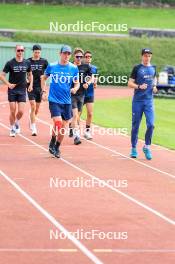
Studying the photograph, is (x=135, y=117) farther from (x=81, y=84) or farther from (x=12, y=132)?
(x=12, y=132)

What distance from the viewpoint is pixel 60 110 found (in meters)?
18.7

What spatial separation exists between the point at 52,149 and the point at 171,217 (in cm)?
677

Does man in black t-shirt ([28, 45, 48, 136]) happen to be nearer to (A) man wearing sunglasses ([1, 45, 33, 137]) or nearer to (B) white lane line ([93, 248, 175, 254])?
(A) man wearing sunglasses ([1, 45, 33, 137])

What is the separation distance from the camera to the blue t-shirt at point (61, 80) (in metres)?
18.5

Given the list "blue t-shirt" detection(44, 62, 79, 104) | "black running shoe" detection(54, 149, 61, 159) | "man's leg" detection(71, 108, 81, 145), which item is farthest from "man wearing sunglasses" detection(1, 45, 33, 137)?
"black running shoe" detection(54, 149, 61, 159)

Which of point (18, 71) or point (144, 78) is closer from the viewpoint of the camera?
point (144, 78)

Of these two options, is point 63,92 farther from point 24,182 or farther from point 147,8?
point 147,8

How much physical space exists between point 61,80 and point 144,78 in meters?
1.65

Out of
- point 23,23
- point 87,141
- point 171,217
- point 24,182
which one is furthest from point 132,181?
point 23,23

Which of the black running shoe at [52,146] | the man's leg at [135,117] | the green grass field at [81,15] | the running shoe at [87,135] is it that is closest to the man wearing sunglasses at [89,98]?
the running shoe at [87,135]

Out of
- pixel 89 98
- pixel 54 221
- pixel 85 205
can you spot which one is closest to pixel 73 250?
pixel 54 221

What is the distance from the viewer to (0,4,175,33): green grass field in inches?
3305

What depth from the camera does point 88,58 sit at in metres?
22.8

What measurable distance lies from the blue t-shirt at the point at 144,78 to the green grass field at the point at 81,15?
2487 inches
